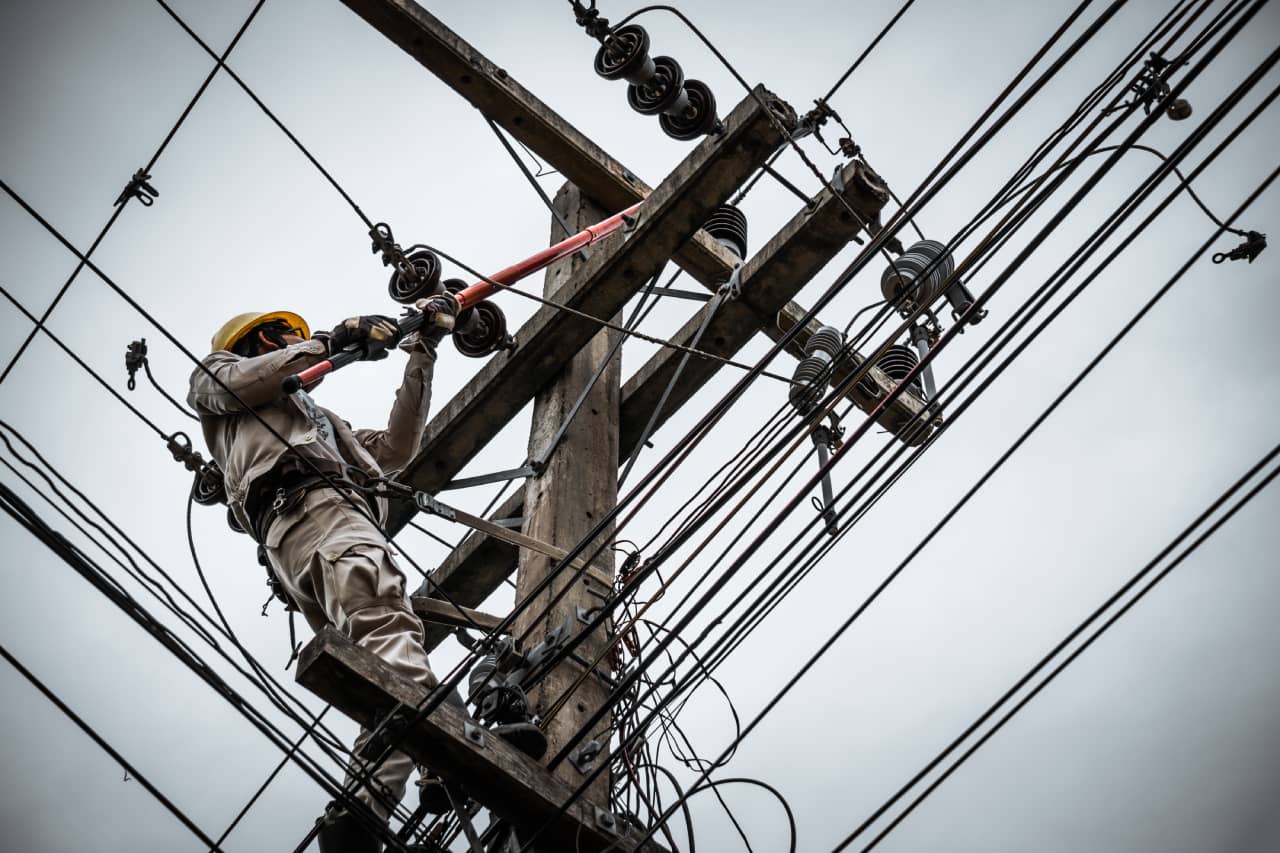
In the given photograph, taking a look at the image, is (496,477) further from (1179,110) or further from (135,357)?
(1179,110)

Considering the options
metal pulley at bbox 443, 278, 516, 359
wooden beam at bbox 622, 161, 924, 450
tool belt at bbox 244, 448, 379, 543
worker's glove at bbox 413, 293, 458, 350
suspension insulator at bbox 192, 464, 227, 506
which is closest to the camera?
tool belt at bbox 244, 448, 379, 543

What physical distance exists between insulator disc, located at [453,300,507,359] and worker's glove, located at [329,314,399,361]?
0.72m

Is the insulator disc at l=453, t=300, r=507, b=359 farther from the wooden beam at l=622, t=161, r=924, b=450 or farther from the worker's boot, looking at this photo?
the worker's boot

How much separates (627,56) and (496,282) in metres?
1.04

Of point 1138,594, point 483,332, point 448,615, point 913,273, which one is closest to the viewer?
point 1138,594

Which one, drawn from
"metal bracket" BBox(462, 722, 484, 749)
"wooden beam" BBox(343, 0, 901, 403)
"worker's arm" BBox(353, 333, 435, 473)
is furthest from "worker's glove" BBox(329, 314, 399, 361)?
"metal bracket" BBox(462, 722, 484, 749)

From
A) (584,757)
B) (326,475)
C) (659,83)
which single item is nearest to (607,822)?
(584,757)

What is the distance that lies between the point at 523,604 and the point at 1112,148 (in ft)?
7.99

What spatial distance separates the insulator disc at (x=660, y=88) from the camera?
6.07 meters

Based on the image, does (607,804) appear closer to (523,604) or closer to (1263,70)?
(523,604)

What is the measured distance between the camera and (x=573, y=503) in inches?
237

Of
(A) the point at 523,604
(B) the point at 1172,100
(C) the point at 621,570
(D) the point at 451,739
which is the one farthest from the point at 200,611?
(B) the point at 1172,100

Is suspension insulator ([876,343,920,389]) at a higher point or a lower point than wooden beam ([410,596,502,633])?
higher

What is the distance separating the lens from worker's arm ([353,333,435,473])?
247 inches
